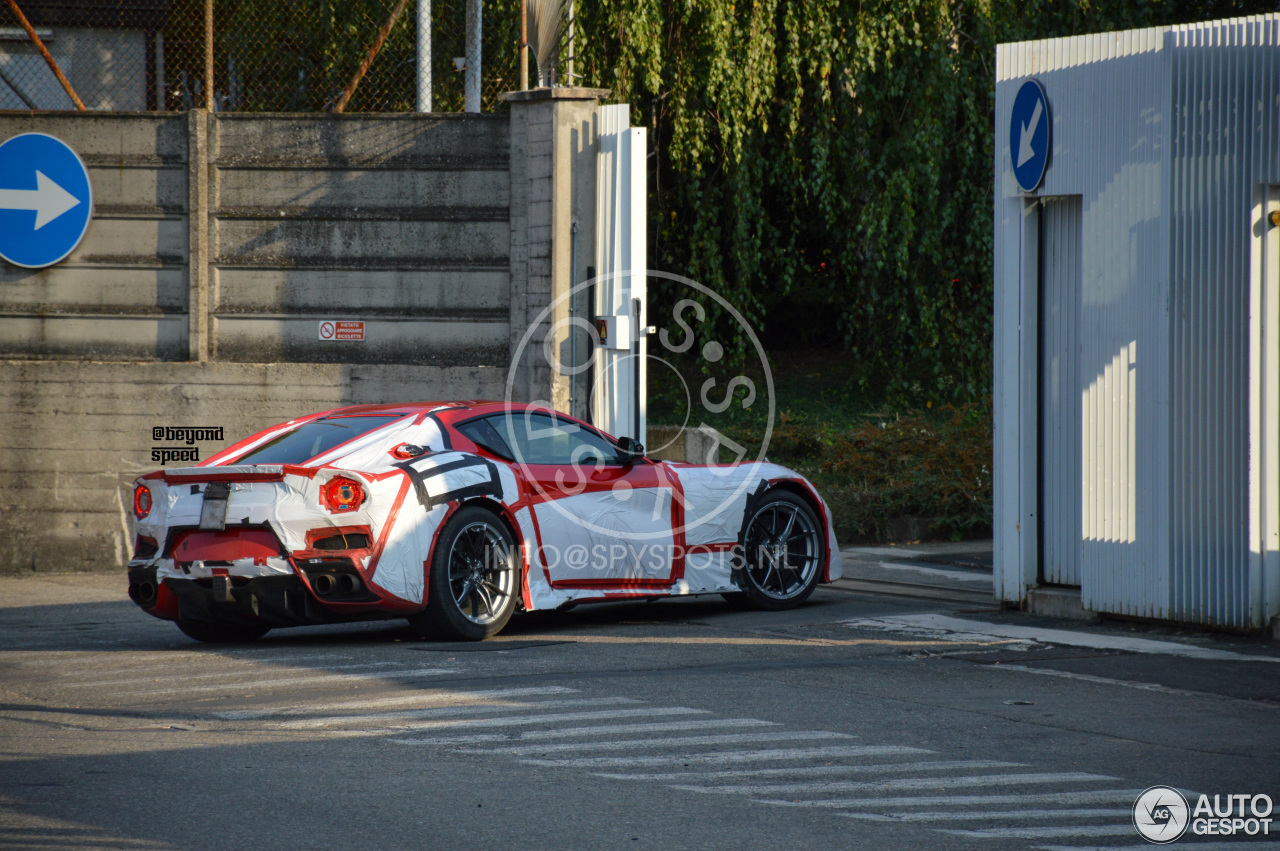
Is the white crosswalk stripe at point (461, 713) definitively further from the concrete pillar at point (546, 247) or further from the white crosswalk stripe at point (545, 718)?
the concrete pillar at point (546, 247)

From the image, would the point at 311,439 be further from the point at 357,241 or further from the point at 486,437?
the point at 357,241

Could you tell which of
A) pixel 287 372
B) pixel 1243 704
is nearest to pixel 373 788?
pixel 1243 704

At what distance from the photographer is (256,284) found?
14383mm

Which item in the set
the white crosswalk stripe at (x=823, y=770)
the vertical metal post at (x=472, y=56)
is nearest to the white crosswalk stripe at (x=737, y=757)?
the white crosswalk stripe at (x=823, y=770)

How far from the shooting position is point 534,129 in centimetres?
1419

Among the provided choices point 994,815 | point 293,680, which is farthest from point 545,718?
point 994,815

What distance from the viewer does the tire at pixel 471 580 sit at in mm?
8555

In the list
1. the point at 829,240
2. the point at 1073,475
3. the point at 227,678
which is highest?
the point at 829,240

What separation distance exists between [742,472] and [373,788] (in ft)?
17.4

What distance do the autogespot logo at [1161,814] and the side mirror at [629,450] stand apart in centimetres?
500

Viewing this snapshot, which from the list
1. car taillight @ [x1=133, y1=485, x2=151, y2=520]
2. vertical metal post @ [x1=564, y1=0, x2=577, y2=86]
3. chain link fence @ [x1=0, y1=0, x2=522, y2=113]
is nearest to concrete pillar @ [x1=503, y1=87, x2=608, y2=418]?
vertical metal post @ [x1=564, y1=0, x2=577, y2=86]

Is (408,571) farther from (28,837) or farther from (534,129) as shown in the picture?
(534,129)

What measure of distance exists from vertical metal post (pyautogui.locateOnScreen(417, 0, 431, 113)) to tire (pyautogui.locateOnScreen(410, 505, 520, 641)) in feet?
23.7

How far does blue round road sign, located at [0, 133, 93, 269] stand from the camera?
46.6 ft
